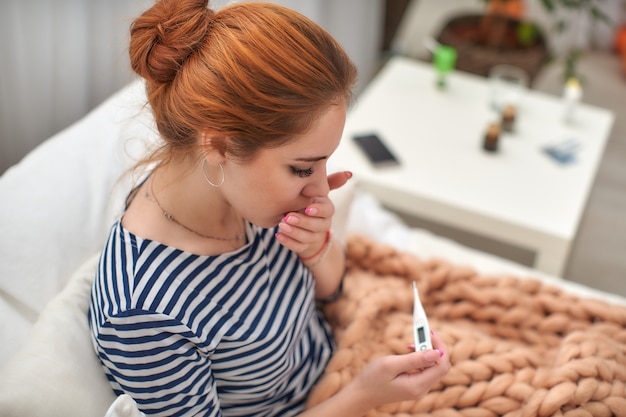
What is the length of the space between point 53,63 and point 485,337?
42.0 inches

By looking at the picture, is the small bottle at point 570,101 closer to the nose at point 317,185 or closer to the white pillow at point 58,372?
the nose at point 317,185

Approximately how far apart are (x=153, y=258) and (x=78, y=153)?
38cm

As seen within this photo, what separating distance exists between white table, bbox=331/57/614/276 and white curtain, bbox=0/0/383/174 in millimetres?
636

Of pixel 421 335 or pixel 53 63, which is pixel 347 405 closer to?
pixel 421 335

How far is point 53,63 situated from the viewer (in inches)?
57.8

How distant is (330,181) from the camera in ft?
3.44

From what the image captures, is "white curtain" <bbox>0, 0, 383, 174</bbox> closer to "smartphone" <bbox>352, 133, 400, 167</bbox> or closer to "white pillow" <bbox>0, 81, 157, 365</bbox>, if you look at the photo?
"white pillow" <bbox>0, 81, 157, 365</bbox>

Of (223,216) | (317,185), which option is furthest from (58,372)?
(317,185)

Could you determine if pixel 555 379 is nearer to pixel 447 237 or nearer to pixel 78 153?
pixel 78 153

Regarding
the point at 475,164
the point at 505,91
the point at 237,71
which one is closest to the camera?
the point at 237,71

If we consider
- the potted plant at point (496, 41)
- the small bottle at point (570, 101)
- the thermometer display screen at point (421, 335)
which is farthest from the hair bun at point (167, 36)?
the potted plant at point (496, 41)

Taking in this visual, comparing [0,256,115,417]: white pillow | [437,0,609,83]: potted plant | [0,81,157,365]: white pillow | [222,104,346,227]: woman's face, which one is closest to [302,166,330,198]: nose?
[222,104,346,227]: woman's face

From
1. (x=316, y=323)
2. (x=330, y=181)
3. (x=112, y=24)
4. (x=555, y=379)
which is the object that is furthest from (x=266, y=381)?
(x=112, y=24)

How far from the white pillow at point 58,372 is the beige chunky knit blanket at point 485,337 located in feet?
1.13
